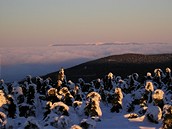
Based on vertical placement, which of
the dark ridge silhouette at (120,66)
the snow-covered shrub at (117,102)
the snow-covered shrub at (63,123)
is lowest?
the dark ridge silhouette at (120,66)

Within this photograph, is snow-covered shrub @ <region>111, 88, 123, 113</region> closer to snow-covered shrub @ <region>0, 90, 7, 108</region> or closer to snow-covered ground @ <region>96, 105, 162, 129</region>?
snow-covered shrub @ <region>0, 90, 7, 108</region>

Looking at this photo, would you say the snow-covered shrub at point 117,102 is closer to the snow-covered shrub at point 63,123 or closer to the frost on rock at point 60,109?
the frost on rock at point 60,109

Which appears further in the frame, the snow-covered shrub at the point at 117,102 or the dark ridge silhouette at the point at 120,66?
the dark ridge silhouette at the point at 120,66

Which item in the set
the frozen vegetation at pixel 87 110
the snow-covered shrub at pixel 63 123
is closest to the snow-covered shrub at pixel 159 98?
the frozen vegetation at pixel 87 110

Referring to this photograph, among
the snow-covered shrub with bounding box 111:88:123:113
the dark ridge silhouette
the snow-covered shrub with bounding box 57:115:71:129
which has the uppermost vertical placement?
the snow-covered shrub with bounding box 57:115:71:129

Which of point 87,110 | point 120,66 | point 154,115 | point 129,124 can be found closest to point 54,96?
point 87,110

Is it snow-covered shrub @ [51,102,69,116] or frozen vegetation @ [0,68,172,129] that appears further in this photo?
snow-covered shrub @ [51,102,69,116]

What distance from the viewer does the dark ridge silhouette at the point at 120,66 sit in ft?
434

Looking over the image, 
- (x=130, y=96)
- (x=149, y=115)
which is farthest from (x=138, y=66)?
(x=149, y=115)

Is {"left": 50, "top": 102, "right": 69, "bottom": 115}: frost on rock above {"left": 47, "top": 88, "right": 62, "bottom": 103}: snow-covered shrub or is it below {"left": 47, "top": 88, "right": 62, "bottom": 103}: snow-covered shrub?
above

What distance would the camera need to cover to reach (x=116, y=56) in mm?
172625

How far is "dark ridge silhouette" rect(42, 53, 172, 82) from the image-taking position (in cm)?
13238

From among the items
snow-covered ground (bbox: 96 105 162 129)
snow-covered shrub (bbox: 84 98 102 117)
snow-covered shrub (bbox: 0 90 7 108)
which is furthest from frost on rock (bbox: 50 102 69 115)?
snow-covered shrub (bbox: 0 90 7 108)

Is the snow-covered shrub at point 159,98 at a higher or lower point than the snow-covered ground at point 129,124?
higher
